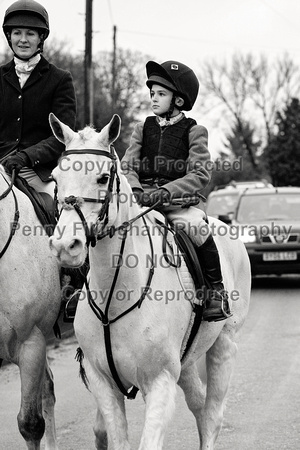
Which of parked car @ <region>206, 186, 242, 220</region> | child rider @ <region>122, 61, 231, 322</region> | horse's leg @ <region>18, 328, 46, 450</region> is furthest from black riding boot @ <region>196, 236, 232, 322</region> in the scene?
parked car @ <region>206, 186, 242, 220</region>

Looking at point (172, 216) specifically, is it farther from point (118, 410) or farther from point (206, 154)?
point (118, 410)

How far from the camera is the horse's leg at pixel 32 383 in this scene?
18.5 ft

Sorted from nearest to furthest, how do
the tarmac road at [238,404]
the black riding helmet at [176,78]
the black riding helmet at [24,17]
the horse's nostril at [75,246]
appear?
the horse's nostril at [75,246] < the black riding helmet at [176,78] < the black riding helmet at [24,17] < the tarmac road at [238,404]

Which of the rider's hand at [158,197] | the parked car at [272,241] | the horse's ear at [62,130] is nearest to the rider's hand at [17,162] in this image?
the rider's hand at [158,197]

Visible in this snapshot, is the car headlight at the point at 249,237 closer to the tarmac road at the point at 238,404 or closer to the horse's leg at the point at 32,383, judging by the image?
the tarmac road at the point at 238,404

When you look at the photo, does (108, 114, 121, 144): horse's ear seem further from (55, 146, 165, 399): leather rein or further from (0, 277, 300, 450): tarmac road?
(0, 277, 300, 450): tarmac road

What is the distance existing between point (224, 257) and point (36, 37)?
87.5 inches

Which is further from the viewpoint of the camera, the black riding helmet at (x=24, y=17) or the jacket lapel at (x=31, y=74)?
the jacket lapel at (x=31, y=74)

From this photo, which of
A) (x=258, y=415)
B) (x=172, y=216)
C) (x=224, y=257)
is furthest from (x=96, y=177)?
(x=258, y=415)

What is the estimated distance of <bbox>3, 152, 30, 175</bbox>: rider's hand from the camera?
610 cm

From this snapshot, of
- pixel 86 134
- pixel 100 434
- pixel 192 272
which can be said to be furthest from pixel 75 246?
pixel 100 434

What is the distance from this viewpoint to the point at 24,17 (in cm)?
644

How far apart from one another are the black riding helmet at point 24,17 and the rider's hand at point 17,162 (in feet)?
3.27

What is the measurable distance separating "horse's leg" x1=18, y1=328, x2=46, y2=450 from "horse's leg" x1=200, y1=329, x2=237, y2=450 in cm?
118
